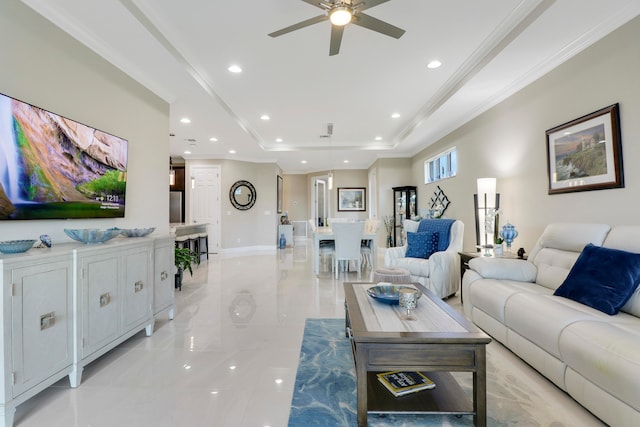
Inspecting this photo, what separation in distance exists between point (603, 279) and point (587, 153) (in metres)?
1.33

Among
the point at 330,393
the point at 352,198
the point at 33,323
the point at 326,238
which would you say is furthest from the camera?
the point at 352,198

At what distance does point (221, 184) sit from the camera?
789 cm

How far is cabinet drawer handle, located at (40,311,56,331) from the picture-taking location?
1709mm

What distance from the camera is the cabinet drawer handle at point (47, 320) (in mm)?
1709

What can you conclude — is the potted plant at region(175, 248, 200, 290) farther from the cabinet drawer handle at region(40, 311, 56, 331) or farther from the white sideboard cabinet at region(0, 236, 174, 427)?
the cabinet drawer handle at region(40, 311, 56, 331)

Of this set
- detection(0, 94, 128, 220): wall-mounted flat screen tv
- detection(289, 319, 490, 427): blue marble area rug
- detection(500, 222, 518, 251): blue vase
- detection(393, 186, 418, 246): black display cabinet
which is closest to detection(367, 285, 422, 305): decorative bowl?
detection(289, 319, 490, 427): blue marble area rug

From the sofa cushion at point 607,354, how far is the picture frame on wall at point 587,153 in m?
1.34

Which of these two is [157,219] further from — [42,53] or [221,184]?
[221,184]

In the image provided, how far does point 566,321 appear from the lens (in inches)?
67.6

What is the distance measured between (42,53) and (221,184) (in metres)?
5.80

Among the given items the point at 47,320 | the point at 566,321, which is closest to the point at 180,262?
the point at 47,320

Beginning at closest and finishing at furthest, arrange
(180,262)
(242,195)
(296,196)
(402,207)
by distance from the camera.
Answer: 1. (180,262)
2. (402,207)
3. (242,195)
4. (296,196)

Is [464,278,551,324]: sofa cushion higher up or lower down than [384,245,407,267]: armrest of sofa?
lower down

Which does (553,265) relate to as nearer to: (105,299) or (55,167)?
(105,299)
